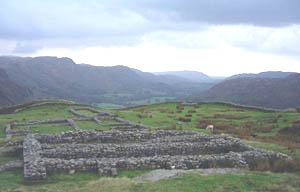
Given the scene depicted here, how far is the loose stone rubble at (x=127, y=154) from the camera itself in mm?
17984

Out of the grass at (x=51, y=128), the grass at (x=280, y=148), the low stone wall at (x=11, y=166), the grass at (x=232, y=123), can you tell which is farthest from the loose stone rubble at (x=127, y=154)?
the grass at (x=232, y=123)

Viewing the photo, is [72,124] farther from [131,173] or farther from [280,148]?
[280,148]

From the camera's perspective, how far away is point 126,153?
872 inches

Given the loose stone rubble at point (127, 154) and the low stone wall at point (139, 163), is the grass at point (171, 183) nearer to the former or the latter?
the low stone wall at point (139, 163)

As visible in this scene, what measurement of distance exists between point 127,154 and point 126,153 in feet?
0.32

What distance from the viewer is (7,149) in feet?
77.1

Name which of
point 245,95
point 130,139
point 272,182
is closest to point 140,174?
point 272,182

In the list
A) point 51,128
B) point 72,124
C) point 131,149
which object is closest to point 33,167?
point 131,149

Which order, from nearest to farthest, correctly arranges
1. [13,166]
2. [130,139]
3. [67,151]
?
[13,166]
[67,151]
[130,139]

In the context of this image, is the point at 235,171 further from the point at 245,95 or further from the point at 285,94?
the point at 245,95

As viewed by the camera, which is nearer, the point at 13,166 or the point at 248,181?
the point at 248,181

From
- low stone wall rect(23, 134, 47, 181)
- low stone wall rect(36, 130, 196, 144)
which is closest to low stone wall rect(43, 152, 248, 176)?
low stone wall rect(23, 134, 47, 181)

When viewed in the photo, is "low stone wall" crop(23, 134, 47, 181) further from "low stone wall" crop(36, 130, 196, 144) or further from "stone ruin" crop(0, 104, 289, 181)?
"low stone wall" crop(36, 130, 196, 144)

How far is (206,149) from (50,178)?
11543 mm
